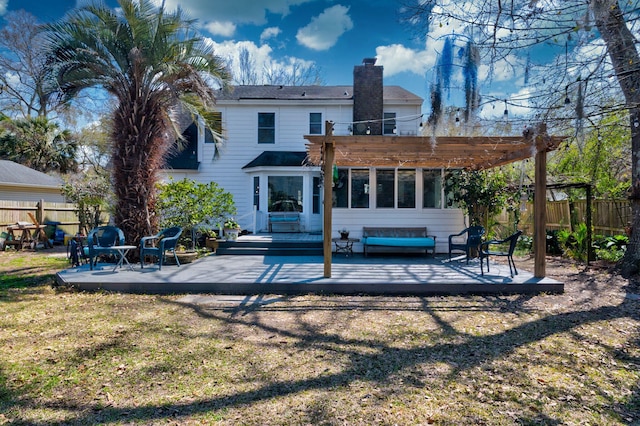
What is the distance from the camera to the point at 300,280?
267 inches

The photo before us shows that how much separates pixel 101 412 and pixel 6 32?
26462 mm

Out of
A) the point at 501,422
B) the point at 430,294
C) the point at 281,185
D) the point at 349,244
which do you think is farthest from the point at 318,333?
the point at 281,185

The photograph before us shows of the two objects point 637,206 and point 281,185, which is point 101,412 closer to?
point 637,206

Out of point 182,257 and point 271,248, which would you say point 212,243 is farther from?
point 182,257

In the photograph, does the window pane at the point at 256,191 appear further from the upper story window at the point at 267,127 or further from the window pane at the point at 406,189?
the window pane at the point at 406,189

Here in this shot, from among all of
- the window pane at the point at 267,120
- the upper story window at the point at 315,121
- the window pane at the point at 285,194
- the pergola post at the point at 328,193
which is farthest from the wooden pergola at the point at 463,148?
the window pane at the point at 267,120

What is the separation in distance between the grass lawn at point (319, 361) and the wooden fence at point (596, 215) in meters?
5.42

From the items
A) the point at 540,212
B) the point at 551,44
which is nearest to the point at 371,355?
the point at 551,44

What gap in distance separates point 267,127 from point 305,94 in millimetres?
2195

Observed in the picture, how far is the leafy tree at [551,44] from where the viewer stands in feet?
16.5

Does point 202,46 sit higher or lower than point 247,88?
lower

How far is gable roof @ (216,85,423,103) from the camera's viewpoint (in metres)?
14.6

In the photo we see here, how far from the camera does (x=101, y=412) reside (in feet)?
9.07

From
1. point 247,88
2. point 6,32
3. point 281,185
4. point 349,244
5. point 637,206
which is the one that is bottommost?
point 349,244
